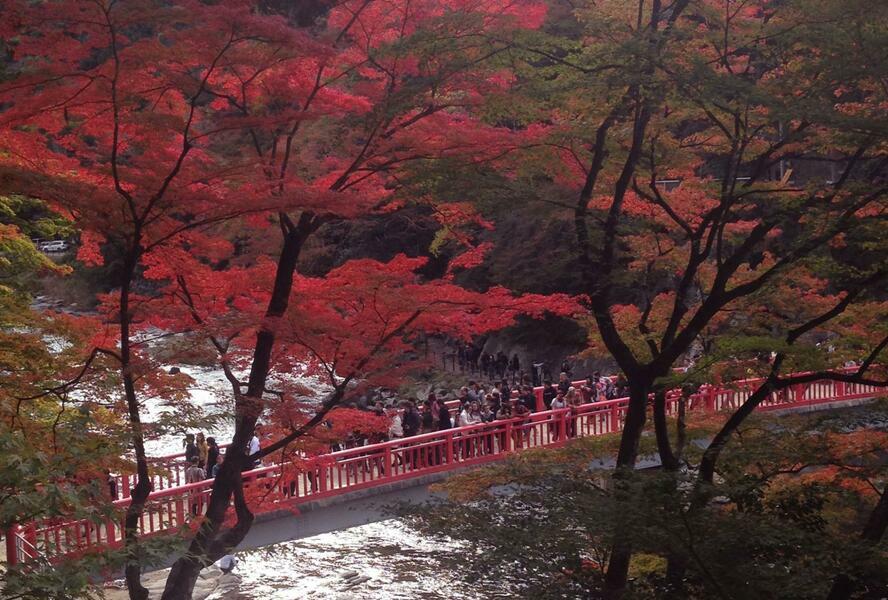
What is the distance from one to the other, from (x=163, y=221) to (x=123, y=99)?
1.31 m

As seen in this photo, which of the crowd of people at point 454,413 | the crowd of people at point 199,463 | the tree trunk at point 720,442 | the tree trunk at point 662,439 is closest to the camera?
the tree trunk at point 720,442

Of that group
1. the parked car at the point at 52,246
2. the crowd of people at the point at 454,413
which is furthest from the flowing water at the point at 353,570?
the parked car at the point at 52,246

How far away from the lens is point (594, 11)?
380 inches

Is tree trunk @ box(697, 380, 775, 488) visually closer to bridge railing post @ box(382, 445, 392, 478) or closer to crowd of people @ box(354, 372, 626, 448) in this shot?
bridge railing post @ box(382, 445, 392, 478)

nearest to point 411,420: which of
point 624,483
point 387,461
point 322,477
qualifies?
point 387,461

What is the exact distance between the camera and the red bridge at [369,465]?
1116 centimetres

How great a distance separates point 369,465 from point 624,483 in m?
7.23

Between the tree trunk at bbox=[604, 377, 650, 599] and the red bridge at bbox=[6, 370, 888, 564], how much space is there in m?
1.86

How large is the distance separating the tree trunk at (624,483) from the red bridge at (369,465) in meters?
1.86

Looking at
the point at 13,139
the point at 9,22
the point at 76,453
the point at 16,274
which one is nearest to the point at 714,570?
the point at 76,453

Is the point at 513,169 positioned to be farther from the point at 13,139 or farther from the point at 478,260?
the point at 13,139

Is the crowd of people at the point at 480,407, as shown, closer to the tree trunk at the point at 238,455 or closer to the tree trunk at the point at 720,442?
the tree trunk at the point at 238,455

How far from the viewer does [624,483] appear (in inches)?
292

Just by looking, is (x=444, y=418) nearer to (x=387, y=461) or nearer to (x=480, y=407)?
(x=480, y=407)
